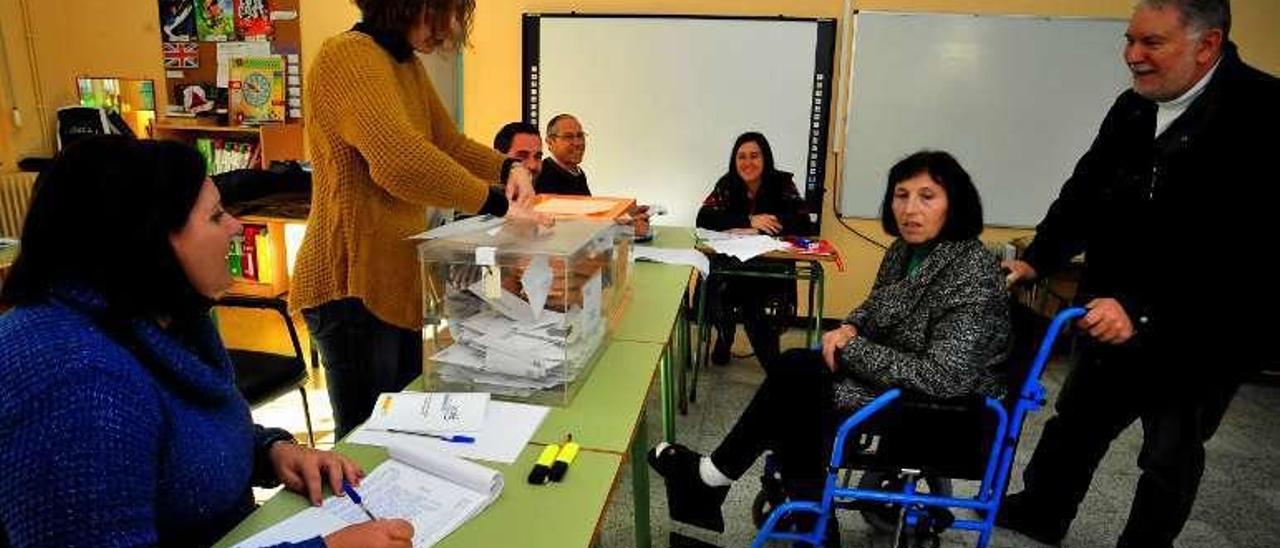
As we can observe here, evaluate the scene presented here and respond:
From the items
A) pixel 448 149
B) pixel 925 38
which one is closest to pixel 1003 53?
pixel 925 38

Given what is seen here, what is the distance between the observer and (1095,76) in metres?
3.93

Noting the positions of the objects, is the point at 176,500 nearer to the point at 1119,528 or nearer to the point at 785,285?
the point at 1119,528

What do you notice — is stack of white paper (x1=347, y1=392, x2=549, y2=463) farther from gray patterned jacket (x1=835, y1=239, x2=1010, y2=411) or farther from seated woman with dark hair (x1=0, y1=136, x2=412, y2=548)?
gray patterned jacket (x1=835, y1=239, x2=1010, y2=411)

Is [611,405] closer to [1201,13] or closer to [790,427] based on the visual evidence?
[790,427]

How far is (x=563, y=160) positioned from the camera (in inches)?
141

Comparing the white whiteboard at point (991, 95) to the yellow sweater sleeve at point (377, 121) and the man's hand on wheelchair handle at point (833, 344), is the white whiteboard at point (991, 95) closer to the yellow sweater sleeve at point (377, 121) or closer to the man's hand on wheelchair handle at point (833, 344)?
the man's hand on wheelchair handle at point (833, 344)

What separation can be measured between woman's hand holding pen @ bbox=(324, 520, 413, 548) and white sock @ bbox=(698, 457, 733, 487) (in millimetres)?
1158

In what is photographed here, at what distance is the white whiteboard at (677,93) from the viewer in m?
4.17

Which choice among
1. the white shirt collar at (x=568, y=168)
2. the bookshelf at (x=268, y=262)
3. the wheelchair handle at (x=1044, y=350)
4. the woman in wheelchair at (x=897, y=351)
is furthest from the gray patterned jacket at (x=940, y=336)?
the bookshelf at (x=268, y=262)

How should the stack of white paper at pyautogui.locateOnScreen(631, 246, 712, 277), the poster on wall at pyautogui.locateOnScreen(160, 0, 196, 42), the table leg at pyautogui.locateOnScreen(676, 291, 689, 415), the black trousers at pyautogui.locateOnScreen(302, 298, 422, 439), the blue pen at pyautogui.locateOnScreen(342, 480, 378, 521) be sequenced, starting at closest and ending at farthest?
the blue pen at pyautogui.locateOnScreen(342, 480, 378, 521) → the black trousers at pyautogui.locateOnScreen(302, 298, 422, 439) → the stack of white paper at pyautogui.locateOnScreen(631, 246, 712, 277) → the table leg at pyautogui.locateOnScreen(676, 291, 689, 415) → the poster on wall at pyautogui.locateOnScreen(160, 0, 196, 42)

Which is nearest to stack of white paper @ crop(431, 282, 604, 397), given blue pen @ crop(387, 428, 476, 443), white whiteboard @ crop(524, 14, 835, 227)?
blue pen @ crop(387, 428, 476, 443)

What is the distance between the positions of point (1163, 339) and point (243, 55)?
461 cm

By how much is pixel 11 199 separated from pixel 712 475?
13.8ft

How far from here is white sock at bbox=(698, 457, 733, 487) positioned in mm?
1946
